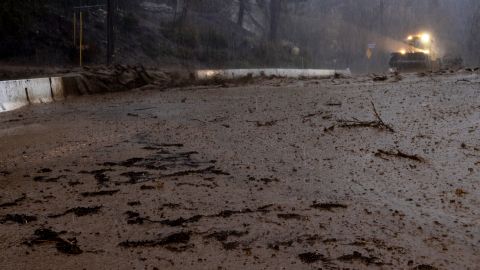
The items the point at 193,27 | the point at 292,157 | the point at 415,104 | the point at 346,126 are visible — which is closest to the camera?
the point at 292,157

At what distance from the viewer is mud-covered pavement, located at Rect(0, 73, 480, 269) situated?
9.53 ft

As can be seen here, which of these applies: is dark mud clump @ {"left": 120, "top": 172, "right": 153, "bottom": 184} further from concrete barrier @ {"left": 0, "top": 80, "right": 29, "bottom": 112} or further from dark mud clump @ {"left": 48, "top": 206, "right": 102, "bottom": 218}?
concrete barrier @ {"left": 0, "top": 80, "right": 29, "bottom": 112}

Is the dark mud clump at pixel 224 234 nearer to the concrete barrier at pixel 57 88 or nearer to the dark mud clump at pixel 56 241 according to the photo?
the dark mud clump at pixel 56 241

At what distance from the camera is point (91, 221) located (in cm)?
332

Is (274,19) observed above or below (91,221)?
above

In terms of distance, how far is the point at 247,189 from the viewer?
4051mm

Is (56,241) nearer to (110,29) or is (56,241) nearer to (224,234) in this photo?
(224,234)

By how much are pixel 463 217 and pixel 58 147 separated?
412 centimetres

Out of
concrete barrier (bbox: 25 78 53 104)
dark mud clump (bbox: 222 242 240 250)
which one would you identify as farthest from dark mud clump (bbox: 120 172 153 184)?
concrete barrier (bbox: 25 78 53 104)

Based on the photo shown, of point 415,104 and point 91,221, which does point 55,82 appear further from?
point 91,221

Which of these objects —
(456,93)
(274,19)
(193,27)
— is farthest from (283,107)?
(274,19)

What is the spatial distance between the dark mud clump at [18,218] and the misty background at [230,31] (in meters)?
18.3

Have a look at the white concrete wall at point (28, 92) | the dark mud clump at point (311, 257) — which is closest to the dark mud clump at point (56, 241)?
the dark mud clump at point (311, 257)

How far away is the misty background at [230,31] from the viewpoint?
2178 cm
